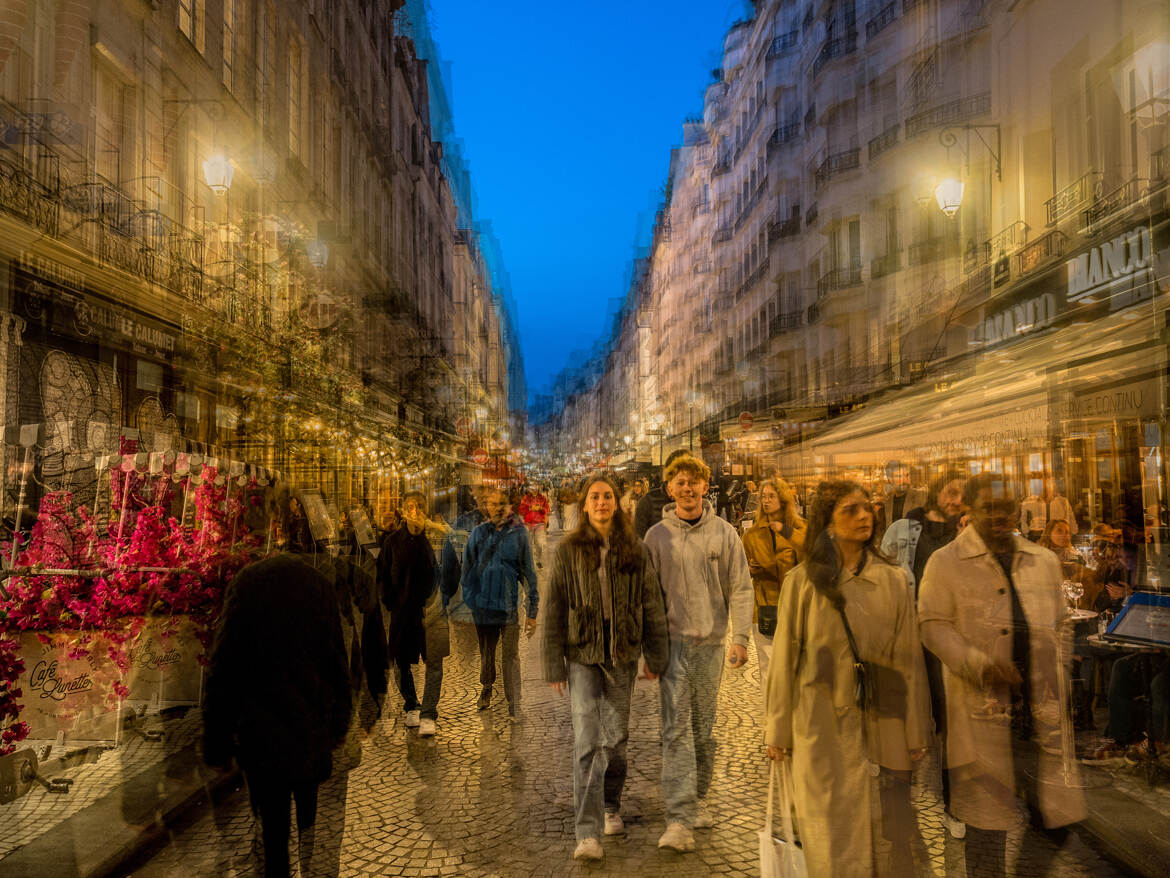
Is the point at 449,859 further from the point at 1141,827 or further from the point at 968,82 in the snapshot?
the point at 968,82

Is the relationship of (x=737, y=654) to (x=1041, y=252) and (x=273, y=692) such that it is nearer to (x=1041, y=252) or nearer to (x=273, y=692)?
(x=273, y=692)

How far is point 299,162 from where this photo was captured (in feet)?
67.6

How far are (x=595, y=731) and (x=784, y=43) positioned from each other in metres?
33.4

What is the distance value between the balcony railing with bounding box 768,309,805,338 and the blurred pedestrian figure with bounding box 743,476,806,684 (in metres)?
23.5

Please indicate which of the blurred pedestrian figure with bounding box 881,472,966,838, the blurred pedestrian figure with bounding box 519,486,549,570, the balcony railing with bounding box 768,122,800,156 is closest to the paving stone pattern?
the blurred pedestrian figure with bounding box 881,472,966,838

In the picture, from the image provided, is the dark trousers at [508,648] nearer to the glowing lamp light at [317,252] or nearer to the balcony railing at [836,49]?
the glowing lamp light at [317,252]

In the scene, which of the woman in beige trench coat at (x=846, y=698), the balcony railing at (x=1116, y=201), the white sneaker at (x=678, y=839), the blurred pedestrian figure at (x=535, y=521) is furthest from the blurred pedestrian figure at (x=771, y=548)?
the blurred pedestrian figure at (x=535, y=521)

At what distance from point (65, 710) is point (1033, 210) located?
15.5 metres

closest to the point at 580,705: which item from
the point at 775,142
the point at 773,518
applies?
the point at 773,518

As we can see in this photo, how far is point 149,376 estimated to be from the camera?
43.1 feet

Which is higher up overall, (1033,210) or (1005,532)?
(1033,210)

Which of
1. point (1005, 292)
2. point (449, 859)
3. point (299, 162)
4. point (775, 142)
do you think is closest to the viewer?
point (449, 859)

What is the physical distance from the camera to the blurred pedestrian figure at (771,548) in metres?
8.10

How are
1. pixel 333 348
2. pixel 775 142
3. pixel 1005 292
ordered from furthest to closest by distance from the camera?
pixel 775 142
pixel 333 348
pixel 1005 292
